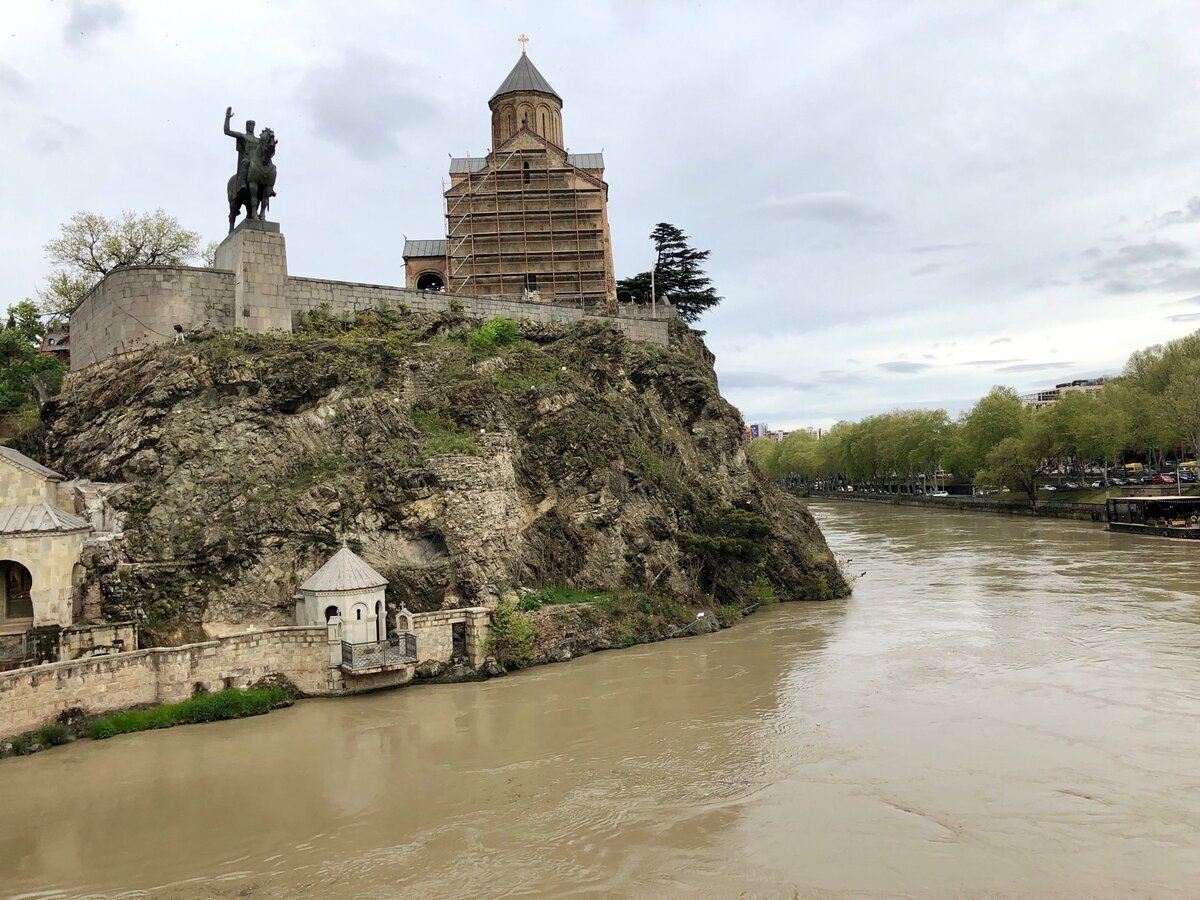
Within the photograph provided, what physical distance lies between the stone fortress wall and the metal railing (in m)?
12.4

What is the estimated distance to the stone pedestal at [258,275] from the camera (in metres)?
26.8

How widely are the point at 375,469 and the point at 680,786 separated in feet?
44.3

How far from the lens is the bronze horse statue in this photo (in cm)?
2614

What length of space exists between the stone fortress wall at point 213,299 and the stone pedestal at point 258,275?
0.03 meters

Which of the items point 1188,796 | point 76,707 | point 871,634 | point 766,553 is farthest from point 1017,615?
point 76,707

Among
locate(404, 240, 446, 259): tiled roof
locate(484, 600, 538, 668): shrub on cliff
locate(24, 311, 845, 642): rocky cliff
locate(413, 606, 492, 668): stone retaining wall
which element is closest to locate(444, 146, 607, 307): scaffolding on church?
locate(404, 240, 446, 259): tiled roof

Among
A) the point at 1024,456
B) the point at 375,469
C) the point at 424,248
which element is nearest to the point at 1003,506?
the point at 1024,456

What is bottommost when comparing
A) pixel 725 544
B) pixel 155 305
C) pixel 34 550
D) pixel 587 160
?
pixel 725 544

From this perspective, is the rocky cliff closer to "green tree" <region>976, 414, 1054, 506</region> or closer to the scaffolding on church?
the scaffolding on church

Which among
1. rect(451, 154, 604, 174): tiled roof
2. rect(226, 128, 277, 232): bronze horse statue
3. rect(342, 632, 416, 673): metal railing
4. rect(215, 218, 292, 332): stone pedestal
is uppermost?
rect(451, 154, 604, 174): tiled roof

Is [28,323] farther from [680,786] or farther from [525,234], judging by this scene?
[680,786]

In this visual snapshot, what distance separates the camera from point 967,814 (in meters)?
→ 13.5

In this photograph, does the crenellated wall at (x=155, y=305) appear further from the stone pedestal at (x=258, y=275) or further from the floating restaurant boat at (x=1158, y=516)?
the floating restaurant boat at (x=1158, y=516)

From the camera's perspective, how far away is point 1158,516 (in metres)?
49.0
